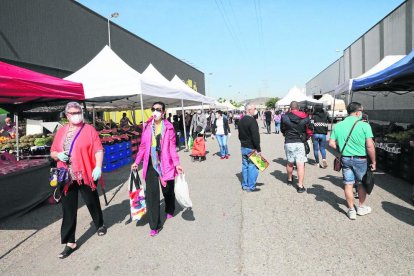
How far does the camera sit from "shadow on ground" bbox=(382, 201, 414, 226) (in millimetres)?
4713

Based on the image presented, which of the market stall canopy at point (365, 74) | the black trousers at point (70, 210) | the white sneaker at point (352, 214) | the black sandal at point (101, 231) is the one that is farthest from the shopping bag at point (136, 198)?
the market stall canopy at point (365, 74)

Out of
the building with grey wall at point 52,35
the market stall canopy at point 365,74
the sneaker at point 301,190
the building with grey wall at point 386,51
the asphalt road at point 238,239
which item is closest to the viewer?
the asphalt road at point 238,239

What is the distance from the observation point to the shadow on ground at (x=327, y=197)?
18.0 ft

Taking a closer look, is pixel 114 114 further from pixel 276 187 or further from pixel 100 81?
pixel 276 187

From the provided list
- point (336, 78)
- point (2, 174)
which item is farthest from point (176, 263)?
point (336, 78)

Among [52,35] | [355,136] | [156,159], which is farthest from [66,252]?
[52,35]

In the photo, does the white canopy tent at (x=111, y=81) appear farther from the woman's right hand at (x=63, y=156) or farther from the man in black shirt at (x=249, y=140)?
the woman's right hand at (x=63, y=156)

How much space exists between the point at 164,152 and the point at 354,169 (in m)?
2.80

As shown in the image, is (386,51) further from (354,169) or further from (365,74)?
(354,169)

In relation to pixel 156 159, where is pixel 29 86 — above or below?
above

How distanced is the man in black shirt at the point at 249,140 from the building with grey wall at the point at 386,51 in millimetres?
10226

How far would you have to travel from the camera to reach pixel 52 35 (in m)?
19.2

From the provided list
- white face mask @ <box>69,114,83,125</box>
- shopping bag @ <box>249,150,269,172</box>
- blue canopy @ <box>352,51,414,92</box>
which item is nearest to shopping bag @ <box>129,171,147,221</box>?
white face mask @ <box>69,114,83,125</box>

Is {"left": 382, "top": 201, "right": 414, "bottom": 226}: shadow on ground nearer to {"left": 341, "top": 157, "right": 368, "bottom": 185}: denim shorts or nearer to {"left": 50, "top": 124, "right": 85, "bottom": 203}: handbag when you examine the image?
{"left": 341, "top": 157, "right": 368, "bottom": 185}: denim shorts
